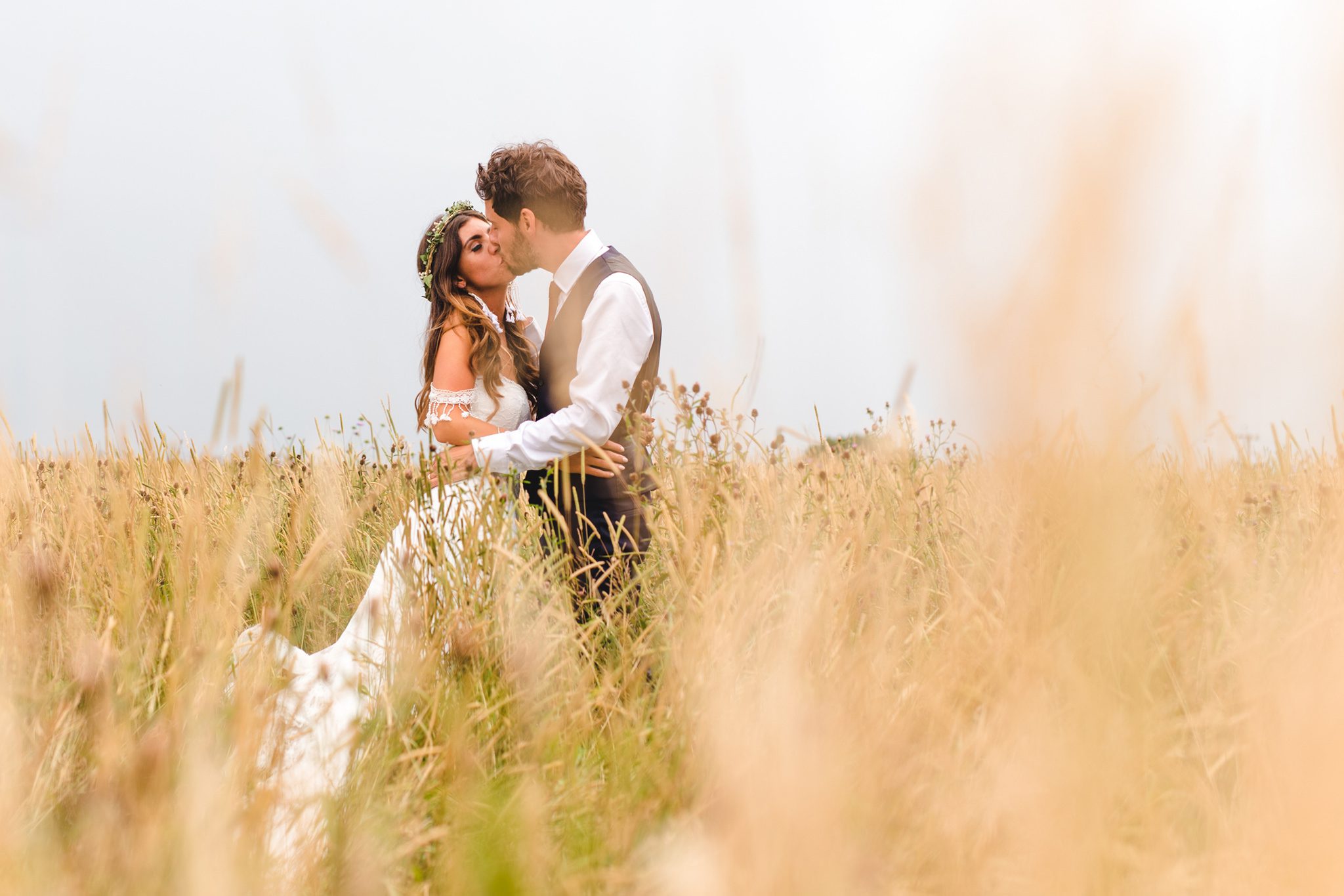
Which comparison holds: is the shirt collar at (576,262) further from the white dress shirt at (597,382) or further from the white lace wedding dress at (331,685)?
the white lace wedding dress at (331,685)

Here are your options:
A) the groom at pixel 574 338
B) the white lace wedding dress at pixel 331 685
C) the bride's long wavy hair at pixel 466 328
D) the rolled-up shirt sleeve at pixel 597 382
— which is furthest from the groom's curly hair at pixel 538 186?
the white lace wedding dress at pixel 331 685

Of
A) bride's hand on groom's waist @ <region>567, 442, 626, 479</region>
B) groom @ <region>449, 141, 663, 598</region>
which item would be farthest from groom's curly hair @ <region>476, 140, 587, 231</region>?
bride's hand on groom's waist @ <region>567, 442, 626, 479</region>

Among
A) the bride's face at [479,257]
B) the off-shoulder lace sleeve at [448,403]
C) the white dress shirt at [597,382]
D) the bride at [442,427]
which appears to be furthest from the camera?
the bride's face at [479,257]

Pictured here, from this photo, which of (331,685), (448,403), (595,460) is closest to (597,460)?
(595,460)

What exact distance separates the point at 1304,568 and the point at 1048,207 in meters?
1.76

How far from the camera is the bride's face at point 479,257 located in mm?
4027

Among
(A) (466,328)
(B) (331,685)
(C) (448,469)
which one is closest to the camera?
(B) (331,685)

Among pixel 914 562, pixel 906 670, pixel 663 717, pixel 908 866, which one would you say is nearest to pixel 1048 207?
pixel 908 866

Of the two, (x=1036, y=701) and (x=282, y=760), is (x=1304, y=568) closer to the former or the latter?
(x=1036, y=701)

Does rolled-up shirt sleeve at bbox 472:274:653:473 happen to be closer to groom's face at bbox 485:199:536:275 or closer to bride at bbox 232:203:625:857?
bride at bbox 232:203:625:857

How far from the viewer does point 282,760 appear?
4.55ft

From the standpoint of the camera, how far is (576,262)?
3383 mm

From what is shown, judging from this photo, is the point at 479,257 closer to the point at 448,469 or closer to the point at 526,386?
the point at 526,386

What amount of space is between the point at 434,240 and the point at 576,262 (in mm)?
1237
